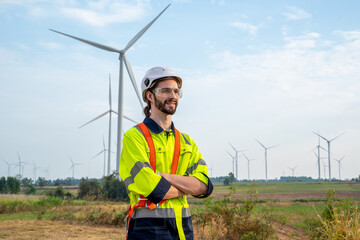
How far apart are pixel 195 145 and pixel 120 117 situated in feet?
108

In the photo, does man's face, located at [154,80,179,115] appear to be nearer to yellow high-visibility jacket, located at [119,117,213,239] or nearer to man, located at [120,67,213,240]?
man, located at [120,67,213,240]

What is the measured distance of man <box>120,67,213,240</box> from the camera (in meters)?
3.18

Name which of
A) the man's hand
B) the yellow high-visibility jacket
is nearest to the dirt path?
the man's hand

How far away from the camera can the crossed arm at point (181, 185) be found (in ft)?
10.8

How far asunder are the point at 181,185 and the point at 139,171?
41 cm

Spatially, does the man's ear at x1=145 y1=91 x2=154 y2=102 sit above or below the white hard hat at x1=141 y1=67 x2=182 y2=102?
below

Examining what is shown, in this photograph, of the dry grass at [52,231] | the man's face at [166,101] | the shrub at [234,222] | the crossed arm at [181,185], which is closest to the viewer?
the crossed arm at [181,185]

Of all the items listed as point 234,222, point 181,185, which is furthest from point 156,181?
point 234,222

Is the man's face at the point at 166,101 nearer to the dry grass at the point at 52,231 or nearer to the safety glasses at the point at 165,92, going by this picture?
the safety glasses at the point at 165,92

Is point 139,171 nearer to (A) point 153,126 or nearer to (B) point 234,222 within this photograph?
(A) point 153,126

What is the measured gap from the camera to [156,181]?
10.5ft

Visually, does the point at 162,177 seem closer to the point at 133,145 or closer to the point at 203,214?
the point at 133,145

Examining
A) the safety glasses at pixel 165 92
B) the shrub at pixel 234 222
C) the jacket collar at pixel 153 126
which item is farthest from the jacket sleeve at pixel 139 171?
the shrub at pixel 234 222

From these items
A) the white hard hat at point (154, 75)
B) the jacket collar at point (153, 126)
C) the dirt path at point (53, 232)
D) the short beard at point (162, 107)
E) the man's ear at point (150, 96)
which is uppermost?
the white hard hat at point (154, 75)
